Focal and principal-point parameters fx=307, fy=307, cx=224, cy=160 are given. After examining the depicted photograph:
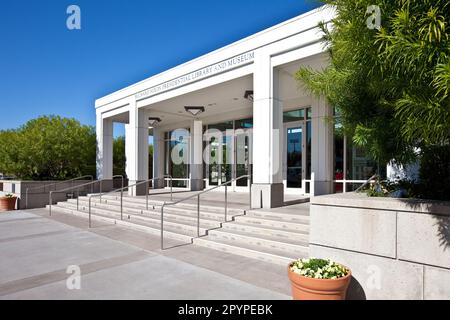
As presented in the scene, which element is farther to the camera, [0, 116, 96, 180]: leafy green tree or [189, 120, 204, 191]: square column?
[189, 120, 204, 191]: square column

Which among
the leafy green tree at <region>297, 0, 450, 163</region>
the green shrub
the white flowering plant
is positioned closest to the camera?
the leafy green tree at <region>297, 0, 450, 163</region>

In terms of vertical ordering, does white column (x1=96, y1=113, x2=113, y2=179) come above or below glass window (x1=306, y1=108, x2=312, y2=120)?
below

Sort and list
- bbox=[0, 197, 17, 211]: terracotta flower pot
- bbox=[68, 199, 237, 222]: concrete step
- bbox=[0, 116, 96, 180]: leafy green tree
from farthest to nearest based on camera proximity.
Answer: bbox=[0, 116, 96, 180]: leafy green tree → bbox=[0, 197, 17, 211]: terracotta flower pot → bbox=[68, 199, 237, 222]: concrete step

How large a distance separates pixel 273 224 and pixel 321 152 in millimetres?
4937

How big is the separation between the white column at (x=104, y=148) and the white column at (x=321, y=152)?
1103cm

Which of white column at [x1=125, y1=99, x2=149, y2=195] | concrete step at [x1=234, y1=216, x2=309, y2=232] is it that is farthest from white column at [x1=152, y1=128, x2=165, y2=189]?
concrete step at [x1=234, y1=216, x2=309, y2=232]

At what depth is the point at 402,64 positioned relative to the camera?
7.98 feet

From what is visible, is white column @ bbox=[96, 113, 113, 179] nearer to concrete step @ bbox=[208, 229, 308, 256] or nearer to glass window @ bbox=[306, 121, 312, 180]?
glass window @ bbox=[306, 121, 312, 180]

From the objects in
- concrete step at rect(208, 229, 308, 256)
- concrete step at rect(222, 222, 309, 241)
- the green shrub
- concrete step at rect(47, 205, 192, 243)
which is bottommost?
concrete step at rect(47, 205, 192, 243)

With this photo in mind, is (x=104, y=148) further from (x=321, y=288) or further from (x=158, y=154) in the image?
(x=321, y=288)

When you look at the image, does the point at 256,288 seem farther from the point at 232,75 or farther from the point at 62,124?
the point at 62,124

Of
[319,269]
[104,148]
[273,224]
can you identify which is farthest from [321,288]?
[104,148]

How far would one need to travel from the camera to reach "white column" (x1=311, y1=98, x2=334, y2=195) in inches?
428

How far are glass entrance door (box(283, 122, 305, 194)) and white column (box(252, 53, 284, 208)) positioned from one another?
407cm
